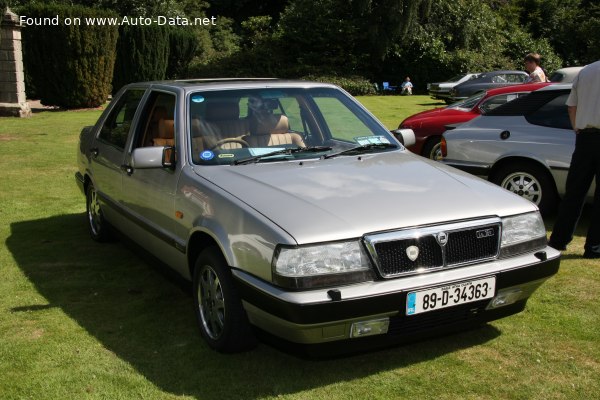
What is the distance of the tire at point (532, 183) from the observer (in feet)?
23.0

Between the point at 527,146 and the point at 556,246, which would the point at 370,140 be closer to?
the point at 556,246

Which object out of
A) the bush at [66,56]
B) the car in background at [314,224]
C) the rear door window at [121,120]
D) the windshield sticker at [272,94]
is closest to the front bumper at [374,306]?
the car in background at [314,224]

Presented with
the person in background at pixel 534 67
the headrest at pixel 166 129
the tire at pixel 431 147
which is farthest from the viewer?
the person in background at pixel 534 67

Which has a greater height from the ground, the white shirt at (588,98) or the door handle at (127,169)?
the white shirt at (588,98)

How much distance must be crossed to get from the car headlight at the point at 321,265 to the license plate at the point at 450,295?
10.6 inches

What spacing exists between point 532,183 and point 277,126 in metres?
3.46

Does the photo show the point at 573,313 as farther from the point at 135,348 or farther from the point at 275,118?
the point at 135,348

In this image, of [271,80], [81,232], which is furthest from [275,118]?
[81,232]

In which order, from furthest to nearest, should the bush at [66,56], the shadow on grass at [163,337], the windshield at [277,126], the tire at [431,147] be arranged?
the bush at [66,56] < the tire at [431,147] < the windshield at [277,126] < the shadow on grass at [163,337]

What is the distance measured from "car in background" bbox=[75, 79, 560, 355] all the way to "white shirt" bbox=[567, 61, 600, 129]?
62.3 inches

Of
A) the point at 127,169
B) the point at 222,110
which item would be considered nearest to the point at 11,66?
the point at 127,169

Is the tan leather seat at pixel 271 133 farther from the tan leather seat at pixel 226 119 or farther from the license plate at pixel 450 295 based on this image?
the license plate at pixel 450 295

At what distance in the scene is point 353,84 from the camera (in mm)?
36094

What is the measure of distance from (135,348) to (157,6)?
38423mm
